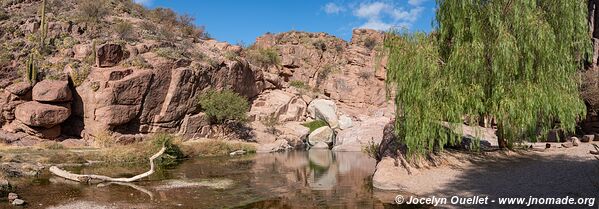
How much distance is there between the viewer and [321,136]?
144 ft

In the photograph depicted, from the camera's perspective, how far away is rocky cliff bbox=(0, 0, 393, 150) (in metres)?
33.0

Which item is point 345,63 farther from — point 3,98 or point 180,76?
point 3,98

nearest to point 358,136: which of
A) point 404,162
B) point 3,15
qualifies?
point 404,162

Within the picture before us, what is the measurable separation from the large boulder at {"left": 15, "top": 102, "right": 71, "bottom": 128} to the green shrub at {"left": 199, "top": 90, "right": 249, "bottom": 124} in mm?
12392

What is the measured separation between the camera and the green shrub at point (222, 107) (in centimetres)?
4069

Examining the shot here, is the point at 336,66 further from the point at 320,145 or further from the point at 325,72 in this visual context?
the point at 320,145

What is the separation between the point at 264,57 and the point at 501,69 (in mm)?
49574

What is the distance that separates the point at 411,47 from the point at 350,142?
24752mm

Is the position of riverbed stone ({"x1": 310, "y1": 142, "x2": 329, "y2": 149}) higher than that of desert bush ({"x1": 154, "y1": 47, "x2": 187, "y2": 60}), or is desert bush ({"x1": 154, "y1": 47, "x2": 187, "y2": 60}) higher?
desert bush ({"x1": 154, "y1": 47, "x2": 187, "y2": 60})

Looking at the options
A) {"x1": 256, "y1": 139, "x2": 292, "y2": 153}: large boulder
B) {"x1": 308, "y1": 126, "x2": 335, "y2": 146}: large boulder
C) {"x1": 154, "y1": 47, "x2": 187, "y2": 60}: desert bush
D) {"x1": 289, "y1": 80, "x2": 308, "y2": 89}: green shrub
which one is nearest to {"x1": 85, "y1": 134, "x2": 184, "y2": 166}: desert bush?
{"x1": 256, "y1": 139, "x2": 292, "y2": 153}: large boulder

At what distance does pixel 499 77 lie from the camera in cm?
1645

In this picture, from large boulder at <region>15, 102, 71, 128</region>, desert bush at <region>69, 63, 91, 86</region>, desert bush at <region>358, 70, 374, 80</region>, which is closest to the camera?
large boulder at <region>15, 102, 71, 128</region>

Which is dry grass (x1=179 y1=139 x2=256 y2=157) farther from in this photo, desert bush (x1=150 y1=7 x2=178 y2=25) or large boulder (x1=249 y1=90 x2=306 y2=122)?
desert bush (x1=150 y1=7 x2=178 y2=25)

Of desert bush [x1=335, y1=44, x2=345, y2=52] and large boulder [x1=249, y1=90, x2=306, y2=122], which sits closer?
large boulder [x1=249, y1=90, x2=306, y2=122]
